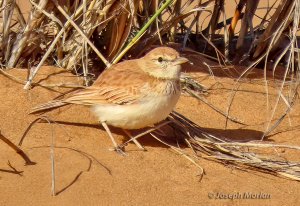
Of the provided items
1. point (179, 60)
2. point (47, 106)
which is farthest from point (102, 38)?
point (179, 60)

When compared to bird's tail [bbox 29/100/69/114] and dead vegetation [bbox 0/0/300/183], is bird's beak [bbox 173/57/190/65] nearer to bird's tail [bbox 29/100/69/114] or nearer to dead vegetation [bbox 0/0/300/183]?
dead vegetation [bbox 0/0/300/183]

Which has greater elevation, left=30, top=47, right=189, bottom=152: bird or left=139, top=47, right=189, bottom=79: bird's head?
left=139, top=47, right=189, bottom=79: bird's head

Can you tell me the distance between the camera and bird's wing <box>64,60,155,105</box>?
6.20m

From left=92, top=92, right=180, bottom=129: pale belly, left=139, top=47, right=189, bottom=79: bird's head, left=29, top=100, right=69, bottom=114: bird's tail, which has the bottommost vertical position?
left=29, top=100, right=69, bottom=114: bird's tail

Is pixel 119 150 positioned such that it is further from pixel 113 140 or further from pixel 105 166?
pixel 105 166

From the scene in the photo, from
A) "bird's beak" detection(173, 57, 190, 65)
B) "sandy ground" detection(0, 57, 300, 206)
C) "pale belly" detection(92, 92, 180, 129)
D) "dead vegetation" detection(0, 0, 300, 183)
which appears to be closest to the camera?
"sandy ground" detection(0, 57, 300, 206)

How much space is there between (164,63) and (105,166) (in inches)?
43.2

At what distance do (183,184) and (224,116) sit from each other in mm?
1649

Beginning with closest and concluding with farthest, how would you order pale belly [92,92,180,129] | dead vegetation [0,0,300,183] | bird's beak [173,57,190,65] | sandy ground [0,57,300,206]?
sandy ground [0,57,300,206] → pale belly [92,92,180,129] → bird's beak [173,57,190,65] → dead vegetation [0,0,300,183]

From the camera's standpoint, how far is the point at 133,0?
7.08 metres

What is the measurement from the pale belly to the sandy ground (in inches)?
9.0

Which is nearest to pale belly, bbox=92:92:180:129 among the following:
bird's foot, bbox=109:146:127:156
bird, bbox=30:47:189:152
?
bird, bbox=30:47:189:152

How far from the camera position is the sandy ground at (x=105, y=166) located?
5.36m

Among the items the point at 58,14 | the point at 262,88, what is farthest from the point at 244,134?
the point at 58,14
